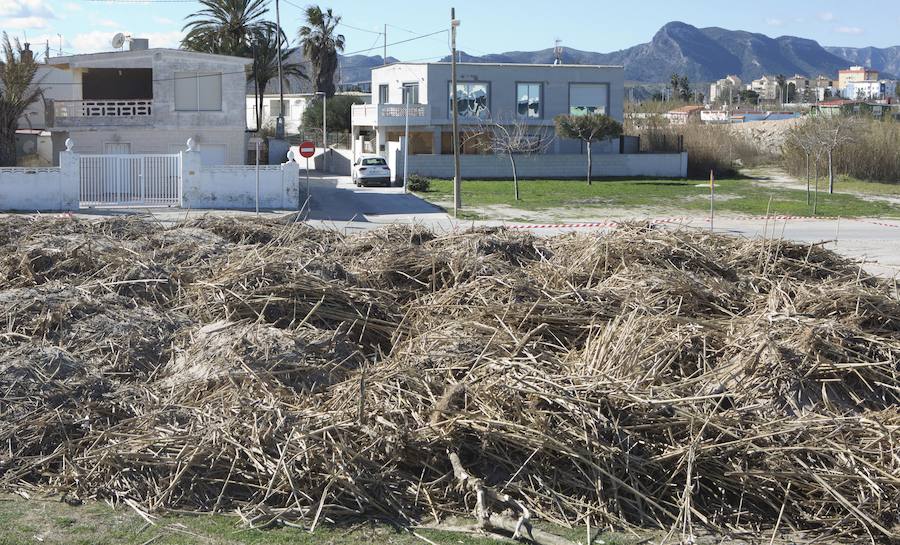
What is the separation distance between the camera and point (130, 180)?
29.8m

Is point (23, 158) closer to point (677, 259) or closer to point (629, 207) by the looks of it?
point (629, 207)

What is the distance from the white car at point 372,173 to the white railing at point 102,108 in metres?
10.3

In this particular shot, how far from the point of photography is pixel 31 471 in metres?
6.84

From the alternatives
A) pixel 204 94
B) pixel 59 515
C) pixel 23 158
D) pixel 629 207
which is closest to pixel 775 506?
pixel 59 515

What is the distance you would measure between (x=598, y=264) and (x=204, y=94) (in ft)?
103

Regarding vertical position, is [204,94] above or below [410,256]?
above

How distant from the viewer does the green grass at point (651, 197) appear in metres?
35.4

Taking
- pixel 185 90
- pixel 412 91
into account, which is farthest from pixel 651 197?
pixel 412 91

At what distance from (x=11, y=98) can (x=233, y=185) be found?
1124 centimetres

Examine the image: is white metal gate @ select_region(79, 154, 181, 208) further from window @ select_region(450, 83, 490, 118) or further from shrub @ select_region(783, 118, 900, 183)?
shrub @ select_region(783, 118, 900, 183)

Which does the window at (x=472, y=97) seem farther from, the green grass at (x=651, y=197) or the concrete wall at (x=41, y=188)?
the concrete wall at (x=41, y=188)

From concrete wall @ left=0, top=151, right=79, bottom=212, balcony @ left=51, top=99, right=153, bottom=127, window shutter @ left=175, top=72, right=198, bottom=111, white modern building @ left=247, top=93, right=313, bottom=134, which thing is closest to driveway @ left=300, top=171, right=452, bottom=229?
window shutter @ left=175, top=72, right=198, bottom=111

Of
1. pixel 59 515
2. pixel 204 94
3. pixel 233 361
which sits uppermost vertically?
pixel 204 94

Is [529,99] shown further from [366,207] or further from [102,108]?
[102,108]
